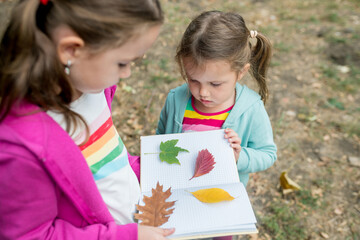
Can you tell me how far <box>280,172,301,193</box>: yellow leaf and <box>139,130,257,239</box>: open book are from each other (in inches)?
53.8

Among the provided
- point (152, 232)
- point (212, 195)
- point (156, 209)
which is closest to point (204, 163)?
point (212, 195)

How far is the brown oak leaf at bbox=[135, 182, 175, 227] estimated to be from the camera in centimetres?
129

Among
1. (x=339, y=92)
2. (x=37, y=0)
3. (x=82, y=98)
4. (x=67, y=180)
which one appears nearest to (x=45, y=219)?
(x=67, y=180)

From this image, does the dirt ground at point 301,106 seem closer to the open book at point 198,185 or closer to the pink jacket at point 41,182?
the open book at point 198,185

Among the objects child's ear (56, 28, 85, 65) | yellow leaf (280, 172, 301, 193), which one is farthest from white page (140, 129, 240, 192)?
yellow leaf (280, 172, 301, 193)

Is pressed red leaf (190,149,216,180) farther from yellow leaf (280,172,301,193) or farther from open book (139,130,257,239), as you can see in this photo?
yellow leaf (280,172,301,193)

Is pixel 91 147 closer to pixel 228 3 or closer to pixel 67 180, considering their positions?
pixel 67 180

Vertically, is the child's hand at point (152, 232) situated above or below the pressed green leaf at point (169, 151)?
below

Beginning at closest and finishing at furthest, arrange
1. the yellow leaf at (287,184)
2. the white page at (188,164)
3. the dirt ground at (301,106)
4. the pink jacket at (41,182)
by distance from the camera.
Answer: the pink jacket at (41,182) → the white page at (188,164) → the dirt ground at (301,106) → the yellow leaf at (287,184)

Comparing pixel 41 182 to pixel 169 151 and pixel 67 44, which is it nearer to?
pixel 67 44

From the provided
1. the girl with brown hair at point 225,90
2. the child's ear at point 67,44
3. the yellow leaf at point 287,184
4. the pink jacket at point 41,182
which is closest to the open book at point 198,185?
the girl with brown hair at point 225,90

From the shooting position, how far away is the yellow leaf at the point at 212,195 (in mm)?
1347

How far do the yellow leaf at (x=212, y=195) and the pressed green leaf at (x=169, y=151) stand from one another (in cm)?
22

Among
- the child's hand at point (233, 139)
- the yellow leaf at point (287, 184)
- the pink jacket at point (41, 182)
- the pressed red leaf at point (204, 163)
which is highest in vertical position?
the pink jacket at point (41, 182)
